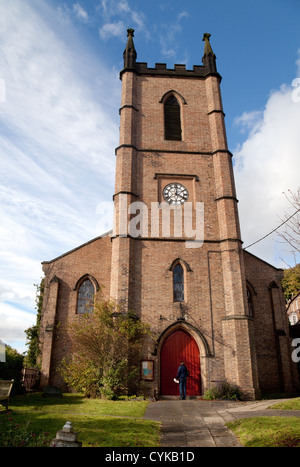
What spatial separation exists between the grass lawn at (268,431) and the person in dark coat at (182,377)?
19.1ft

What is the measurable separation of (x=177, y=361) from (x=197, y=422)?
22.8 feet

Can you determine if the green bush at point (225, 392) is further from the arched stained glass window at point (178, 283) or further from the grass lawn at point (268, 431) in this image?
the grass lawn at point (268, 431)

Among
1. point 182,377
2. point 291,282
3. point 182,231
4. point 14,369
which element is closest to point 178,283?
point 182,231

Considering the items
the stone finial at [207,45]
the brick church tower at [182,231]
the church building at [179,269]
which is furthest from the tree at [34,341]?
the stone finial at [207,45]

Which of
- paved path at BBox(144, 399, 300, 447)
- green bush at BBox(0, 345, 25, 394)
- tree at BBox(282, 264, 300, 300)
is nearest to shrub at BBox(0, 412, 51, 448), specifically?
paved path at BBox(144, 399, 300, 447)

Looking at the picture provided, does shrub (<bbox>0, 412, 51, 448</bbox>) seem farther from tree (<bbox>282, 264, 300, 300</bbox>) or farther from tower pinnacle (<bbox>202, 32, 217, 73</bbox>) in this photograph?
tree (<bbox>282, 264, 300, 300</bbox>)

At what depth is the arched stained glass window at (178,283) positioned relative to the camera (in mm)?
16828

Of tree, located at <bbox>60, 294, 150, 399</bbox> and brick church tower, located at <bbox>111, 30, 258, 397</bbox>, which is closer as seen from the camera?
tree, located at <bbox>60, 294, 150, 399</bbox>

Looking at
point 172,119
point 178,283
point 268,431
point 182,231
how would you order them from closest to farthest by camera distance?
point 268,431 < point 178,283 < point 182,231 < point 172,119

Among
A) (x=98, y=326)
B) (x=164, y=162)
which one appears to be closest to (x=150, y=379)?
(x=98, y=326)

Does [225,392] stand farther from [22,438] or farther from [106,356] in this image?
[22,438]

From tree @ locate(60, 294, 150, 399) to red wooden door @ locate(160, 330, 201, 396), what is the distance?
139 cm

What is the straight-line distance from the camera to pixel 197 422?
29.7 feet

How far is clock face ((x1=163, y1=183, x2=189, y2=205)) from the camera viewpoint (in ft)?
61.2
